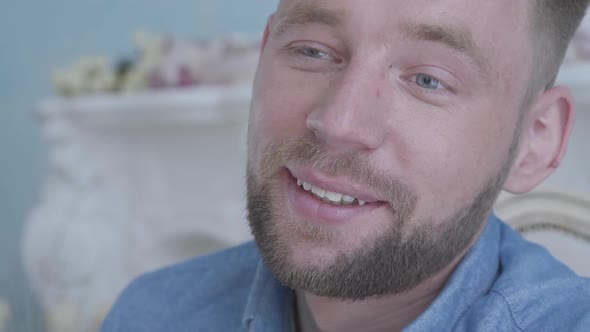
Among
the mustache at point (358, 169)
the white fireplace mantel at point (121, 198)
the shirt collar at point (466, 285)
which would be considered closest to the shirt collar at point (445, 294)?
the shirt collar at point (466, 285)

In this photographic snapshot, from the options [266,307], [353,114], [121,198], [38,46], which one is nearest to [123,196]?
[121,198]

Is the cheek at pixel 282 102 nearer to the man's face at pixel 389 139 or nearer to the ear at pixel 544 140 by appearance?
the man's face at pixel 389 139

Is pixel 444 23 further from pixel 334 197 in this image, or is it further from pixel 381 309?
pixel 381 309

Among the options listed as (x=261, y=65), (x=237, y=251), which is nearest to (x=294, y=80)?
(x=261, y=65)

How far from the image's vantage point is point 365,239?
806 millimetres

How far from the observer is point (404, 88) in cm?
82

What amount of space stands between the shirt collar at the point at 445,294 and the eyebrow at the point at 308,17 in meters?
0.32

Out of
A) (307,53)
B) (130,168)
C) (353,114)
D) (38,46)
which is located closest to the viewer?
(353,114)

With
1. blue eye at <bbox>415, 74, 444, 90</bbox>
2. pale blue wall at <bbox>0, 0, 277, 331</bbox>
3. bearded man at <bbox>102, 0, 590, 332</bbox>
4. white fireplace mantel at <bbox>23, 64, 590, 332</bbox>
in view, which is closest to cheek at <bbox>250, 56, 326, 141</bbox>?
bearded man at <bbox>102, 0, 590, 332</bbox>

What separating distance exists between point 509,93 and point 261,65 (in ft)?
1.05

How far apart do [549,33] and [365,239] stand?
35 cm

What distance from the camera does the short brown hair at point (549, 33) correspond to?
864mm

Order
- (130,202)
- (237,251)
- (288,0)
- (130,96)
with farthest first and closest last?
1. (130,202)
2. (130,96)
3. (237,251)
4. (288,0)

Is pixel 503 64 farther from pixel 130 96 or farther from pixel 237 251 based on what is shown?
pixel 130 96
